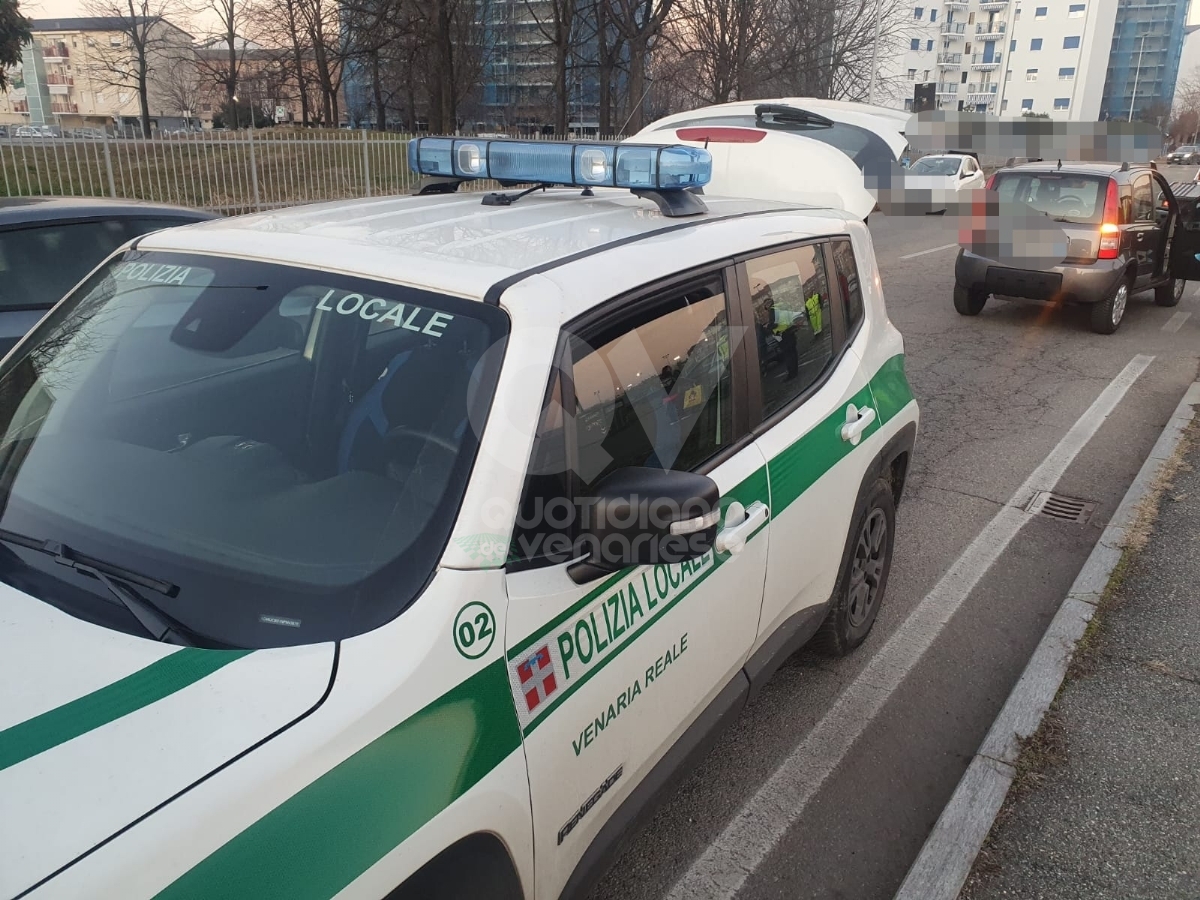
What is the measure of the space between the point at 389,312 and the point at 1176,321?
37.4 ft

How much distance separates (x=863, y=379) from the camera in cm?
338

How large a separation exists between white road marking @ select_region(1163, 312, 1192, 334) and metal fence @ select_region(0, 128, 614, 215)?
31.8ft

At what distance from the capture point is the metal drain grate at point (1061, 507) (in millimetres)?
5203

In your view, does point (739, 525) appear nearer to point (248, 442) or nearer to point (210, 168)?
point (248, 442)

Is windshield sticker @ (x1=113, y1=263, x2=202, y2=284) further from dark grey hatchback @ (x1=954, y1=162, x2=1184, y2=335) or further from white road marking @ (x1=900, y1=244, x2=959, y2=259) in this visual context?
white road marking @ (x1=900, y1=244, x2=959, y2=259)

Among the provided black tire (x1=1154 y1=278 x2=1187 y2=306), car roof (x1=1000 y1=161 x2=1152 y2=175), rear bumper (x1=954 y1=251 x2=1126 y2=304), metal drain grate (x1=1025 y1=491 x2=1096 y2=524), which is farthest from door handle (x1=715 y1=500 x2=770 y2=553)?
black tire (x1=1154 y1=278 x2=1187 y2=306)

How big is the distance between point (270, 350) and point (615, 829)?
4.66 feet

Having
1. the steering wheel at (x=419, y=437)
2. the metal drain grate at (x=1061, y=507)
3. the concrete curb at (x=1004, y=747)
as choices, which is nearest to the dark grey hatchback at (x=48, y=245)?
the steering wheel at (x=419, y=437)

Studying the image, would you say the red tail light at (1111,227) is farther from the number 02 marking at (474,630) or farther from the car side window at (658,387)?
the number 02 marking at (474,630)

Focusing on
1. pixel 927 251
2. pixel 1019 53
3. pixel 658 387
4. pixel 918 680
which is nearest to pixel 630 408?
pixel 658 387

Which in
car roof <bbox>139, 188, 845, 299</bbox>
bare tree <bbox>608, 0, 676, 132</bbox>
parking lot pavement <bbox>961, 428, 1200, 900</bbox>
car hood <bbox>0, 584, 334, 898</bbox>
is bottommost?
parking lot pavement <bbox>961, 428, 1200, 900</bbox>

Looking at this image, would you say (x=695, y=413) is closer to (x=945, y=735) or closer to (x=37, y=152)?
(x=945, y=735)

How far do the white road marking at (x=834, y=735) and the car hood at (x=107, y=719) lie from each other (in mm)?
1584

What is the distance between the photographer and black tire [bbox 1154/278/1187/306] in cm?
1102
